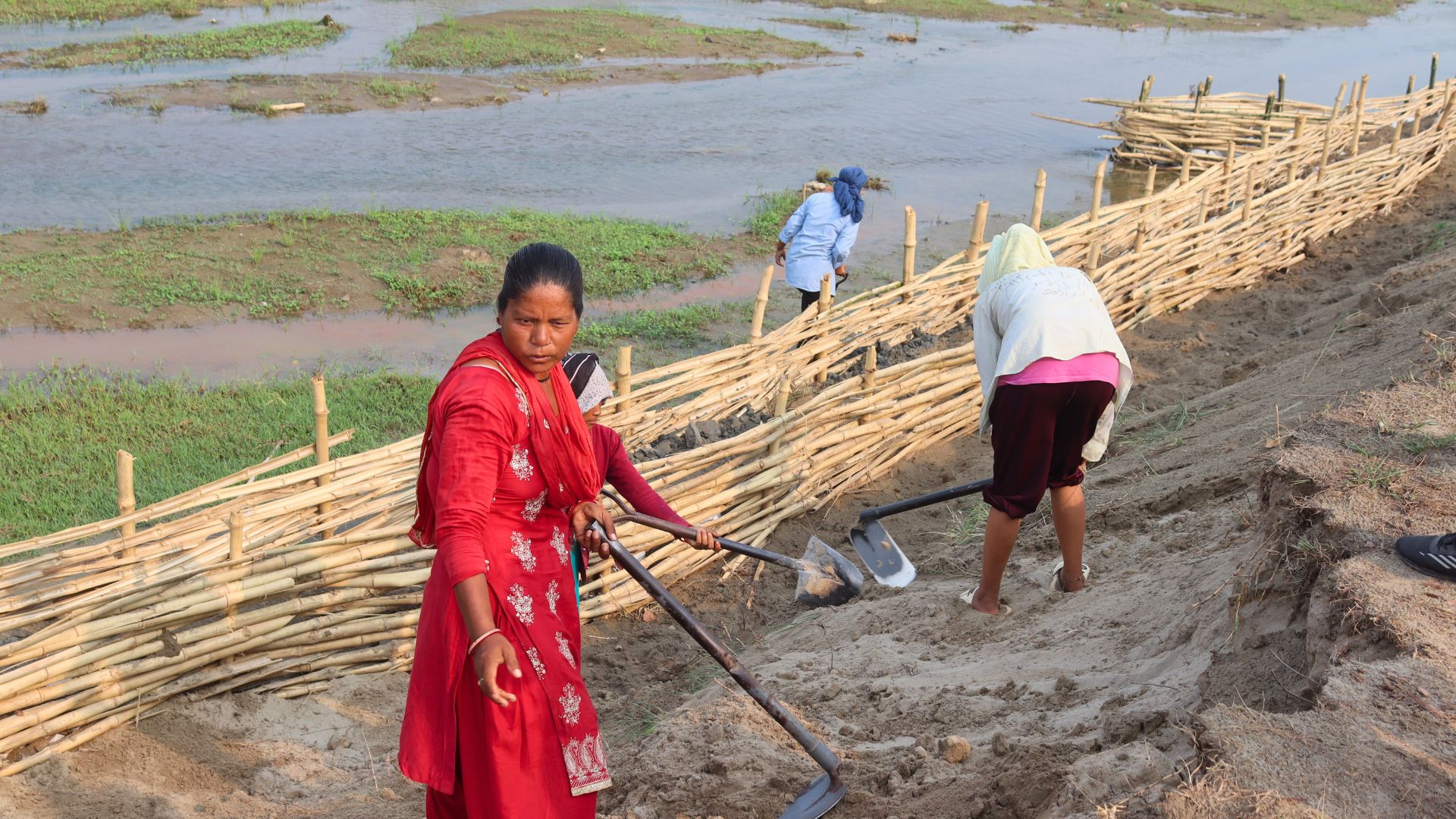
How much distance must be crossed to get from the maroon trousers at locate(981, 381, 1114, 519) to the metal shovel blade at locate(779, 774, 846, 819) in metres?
1.06

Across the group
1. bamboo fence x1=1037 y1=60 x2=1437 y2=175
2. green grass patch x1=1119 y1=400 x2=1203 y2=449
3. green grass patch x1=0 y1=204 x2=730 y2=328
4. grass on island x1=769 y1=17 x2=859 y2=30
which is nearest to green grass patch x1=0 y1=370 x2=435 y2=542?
green grass patch x1=0 y1=204 x2=730 y2=328

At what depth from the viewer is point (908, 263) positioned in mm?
5148

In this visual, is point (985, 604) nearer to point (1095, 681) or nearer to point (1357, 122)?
point (1095, 681)

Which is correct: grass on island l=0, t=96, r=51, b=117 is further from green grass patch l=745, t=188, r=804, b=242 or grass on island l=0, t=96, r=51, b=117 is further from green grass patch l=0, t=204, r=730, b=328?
green grass patch l=745, t=188, r=804, b=242

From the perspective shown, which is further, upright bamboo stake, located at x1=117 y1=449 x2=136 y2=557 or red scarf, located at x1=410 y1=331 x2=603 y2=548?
upright bamboo stake, located at x1=117 y1=449 x2=136 y2=557

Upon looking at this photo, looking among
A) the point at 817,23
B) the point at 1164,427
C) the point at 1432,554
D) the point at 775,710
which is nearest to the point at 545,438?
the point at 775,710

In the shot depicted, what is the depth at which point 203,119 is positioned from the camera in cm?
1164

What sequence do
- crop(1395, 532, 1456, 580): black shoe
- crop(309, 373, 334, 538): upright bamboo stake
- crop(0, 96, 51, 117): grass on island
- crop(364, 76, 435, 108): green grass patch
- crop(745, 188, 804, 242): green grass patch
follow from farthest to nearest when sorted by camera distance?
crop(364, 76, 435, 108): green grass patch < crop(0, 96, 51, 117): grass on island < crop(745, 188, 804, 242): green grass patch < crop(309, 373, 334, 538): upright bamboo stake < crop(1395, 532, 1456, 580): black shoe

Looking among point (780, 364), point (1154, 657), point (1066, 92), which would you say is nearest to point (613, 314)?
point (780, 364)

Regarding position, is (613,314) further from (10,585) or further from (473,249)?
(10,585)

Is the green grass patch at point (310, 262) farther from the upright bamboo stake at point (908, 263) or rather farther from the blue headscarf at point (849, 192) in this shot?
the upright bamboo stake at point (908, 263)

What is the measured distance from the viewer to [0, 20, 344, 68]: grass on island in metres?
13.8

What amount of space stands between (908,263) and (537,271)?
3.47 metres

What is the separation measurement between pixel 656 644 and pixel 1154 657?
1.77 m
